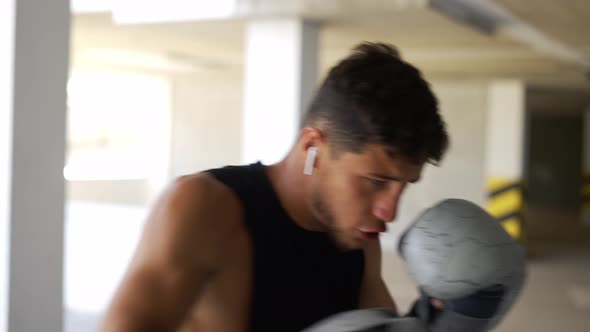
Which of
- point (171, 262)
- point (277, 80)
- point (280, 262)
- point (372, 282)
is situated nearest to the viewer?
point (171, 262)

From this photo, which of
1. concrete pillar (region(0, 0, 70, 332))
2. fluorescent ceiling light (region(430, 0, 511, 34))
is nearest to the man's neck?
concrete pillar (region(0, 0, 70, 332))

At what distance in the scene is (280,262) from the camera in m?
1.28

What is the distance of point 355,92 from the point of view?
1229 mm

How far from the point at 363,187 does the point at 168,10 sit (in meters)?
4.28

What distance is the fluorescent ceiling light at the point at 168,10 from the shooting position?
16.3 feet

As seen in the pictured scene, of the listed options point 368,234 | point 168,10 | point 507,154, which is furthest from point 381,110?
point 507,154

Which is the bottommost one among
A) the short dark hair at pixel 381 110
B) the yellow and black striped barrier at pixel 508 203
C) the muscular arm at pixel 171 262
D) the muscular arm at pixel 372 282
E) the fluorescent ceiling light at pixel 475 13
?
the yellow and black striped barrier at pixel 508 203

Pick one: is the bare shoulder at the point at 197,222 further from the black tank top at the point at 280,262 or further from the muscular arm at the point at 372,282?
the muscular arm at the point at 372,282

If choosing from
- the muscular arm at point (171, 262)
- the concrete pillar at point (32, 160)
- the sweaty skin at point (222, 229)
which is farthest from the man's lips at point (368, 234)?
the concrete pillar at point (32, 160)

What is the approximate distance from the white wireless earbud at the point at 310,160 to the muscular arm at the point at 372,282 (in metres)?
0.27

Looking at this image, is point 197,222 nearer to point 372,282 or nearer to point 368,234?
point 368,234

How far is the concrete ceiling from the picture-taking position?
4703 millimetres

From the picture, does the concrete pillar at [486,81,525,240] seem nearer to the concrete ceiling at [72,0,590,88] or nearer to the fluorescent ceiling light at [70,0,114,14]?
the concrete ceiling at [72,0,590,88]

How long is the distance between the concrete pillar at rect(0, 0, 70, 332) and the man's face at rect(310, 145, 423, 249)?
2013 millimetres
